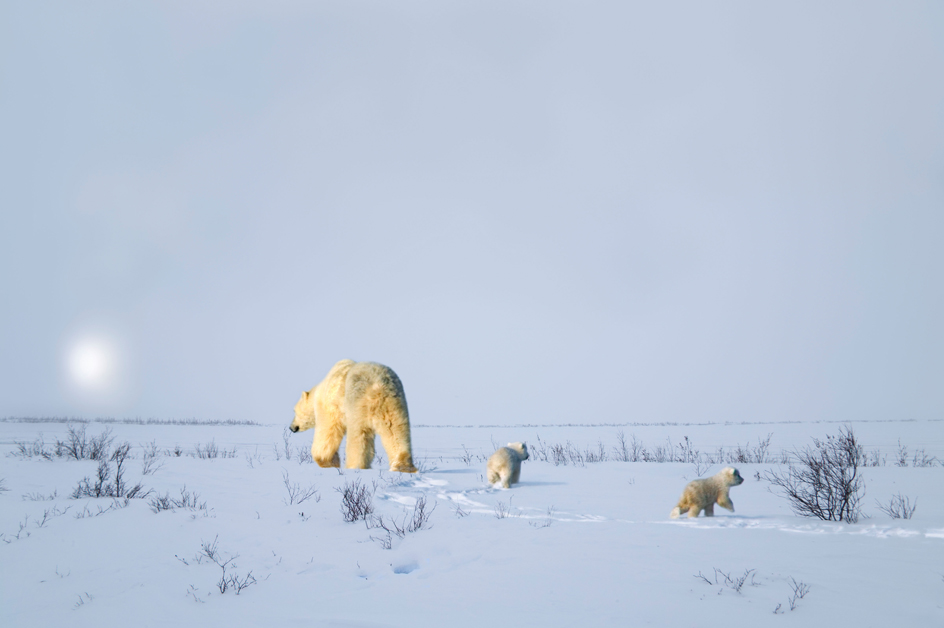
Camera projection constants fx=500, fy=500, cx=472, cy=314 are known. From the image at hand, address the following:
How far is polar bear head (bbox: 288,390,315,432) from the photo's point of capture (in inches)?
426

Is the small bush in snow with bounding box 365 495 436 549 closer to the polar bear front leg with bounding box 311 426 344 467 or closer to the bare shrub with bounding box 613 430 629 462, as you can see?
the polar bear front leg with bounding box 311 426 344 467

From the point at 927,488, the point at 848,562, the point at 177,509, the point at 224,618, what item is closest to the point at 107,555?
the point at 177,509

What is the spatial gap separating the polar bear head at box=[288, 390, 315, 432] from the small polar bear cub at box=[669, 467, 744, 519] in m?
7.58

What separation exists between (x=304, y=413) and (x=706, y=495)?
811 cm

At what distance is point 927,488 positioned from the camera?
26.9ft

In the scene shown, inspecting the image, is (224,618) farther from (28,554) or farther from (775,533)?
(775,533)

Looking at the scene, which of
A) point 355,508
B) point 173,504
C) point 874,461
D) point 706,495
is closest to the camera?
point 355,508

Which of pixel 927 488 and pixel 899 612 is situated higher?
pixel 899 612

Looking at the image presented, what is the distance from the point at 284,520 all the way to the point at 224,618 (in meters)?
2.26

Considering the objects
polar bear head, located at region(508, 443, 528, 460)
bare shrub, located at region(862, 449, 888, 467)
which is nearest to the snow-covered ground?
polar bear head, located at region(508, 443, 528, 460)

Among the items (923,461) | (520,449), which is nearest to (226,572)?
(520,449)

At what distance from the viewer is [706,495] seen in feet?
19.7

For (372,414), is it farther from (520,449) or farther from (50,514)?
(50,514)

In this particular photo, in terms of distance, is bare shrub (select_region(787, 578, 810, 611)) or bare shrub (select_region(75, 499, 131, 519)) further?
bare shrub (select_region(75, 499, 131, 519))
